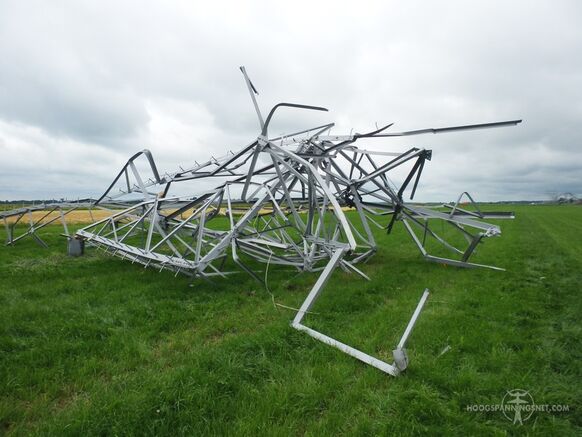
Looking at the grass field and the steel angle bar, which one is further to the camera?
the steel angle bar

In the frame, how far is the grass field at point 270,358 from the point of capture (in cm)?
329

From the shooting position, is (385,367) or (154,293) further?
(154,293)

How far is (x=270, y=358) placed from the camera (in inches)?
175

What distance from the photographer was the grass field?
3.29 metres

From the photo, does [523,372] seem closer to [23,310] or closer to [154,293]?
[154,293]

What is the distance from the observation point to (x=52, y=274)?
8.95 metres

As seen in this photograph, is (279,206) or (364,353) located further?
(279,206)

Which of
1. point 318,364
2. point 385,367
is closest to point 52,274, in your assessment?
point 318,364

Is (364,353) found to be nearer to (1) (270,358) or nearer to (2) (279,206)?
(1) (270,358)

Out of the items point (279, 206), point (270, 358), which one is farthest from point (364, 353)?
point (279, 206)

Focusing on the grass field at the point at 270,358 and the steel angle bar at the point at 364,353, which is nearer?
the grass field at the point at 270,358

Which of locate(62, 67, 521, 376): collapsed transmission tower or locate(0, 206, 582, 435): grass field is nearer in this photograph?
locate(0, 206, 582, 435): grass field

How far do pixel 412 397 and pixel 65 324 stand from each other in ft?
16.4

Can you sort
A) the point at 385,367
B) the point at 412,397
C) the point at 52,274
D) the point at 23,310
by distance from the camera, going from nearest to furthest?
1. the point at 412,397
2. the point at 385,367
3. the point at 23,310
4. the point at 52,274
